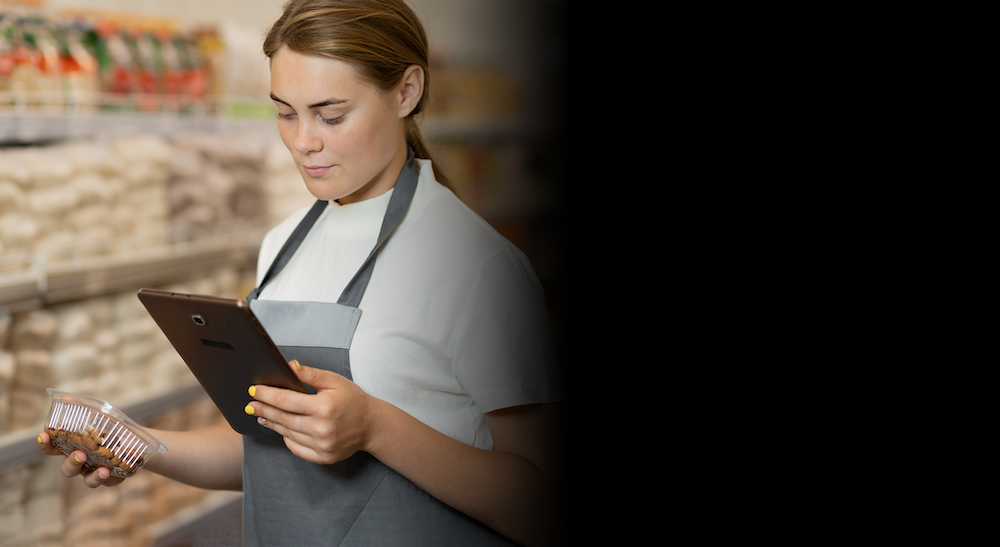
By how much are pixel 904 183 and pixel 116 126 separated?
2195 millimetres

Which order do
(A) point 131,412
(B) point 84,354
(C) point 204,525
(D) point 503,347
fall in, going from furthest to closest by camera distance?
(C) point 204,525 < (A) point 131,412 < (B) point 84,354 < (D) point 503,347

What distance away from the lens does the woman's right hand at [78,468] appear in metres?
1.00

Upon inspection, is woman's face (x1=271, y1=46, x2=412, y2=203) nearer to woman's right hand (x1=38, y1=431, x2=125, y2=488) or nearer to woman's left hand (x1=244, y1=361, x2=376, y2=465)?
woman's left hand (x1=244, y1=361, x2=376, y2=465)

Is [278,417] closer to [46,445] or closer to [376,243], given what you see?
[376,243]

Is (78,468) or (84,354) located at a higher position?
(78,468)

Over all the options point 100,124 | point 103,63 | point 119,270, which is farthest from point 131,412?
point 103,63

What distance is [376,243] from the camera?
3.19ft

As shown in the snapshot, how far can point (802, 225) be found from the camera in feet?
1.33

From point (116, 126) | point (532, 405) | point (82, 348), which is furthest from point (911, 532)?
point (116, 126)

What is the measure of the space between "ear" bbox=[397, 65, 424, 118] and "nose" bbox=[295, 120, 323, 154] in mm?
122

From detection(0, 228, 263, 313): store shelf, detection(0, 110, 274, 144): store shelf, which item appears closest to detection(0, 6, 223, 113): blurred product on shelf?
detection(0, 110, 274, 144): store shelf

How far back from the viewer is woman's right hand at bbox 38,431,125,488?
1002 millimetres

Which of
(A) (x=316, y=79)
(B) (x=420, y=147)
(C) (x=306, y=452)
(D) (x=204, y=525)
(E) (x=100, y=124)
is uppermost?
(A) (x=316, y=79)

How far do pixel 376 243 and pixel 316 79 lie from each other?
22cm
